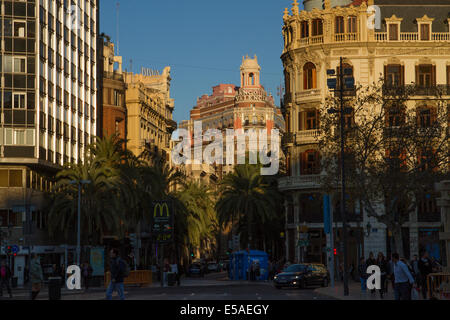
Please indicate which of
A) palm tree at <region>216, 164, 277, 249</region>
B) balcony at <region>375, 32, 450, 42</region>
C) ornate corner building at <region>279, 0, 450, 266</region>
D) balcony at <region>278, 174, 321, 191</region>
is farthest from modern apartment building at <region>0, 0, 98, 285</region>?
balcony at <region>375, 32, 450, 42</region>

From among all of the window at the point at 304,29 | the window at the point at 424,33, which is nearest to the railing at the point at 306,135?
the window at the point at 304,29

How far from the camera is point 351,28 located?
234 ft

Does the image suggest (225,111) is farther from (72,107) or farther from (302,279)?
(302,279)

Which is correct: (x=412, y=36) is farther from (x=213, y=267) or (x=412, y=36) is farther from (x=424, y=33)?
(x=213, y=267)

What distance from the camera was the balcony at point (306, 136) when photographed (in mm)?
70562

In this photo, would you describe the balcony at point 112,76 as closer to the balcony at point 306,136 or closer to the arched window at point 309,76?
the arched window at point 309,76

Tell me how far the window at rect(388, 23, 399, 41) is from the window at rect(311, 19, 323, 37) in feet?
18.3

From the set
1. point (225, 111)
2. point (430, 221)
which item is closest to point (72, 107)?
point (430, 221)

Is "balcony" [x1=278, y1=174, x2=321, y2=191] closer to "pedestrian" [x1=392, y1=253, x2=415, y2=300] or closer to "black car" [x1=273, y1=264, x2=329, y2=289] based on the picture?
"black car" [x1=273, y1=264, x2=329, y2=289]

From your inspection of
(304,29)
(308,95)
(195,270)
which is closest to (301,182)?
(308,95)

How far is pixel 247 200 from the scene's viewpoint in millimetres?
73312

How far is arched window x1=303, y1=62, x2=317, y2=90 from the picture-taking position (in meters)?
71.6

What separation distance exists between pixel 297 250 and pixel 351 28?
1868 centimetres
